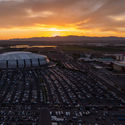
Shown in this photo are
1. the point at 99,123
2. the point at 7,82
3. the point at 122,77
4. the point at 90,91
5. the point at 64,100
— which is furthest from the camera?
the point at 122,77

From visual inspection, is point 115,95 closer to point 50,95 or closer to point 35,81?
point 50,95

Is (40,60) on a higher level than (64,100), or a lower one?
higher

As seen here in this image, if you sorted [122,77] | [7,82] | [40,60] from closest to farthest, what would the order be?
[7,82] → [122,77] → [40,60]

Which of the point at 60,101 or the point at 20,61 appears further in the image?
the point at 20,61

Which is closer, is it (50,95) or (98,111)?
(98,111)

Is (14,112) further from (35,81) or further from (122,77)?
(122,77)

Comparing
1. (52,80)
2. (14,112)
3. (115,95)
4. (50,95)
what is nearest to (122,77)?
A: (115,95)

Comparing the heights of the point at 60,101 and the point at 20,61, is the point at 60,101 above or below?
below

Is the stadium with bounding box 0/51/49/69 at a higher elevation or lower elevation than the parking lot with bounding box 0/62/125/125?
higher

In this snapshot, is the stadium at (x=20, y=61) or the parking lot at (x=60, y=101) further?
the stadium at (x=20, y=61)

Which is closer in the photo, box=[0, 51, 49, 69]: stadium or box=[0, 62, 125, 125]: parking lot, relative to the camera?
box=[0, 62, 125, 125]: parking lot

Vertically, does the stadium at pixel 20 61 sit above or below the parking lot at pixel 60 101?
above
